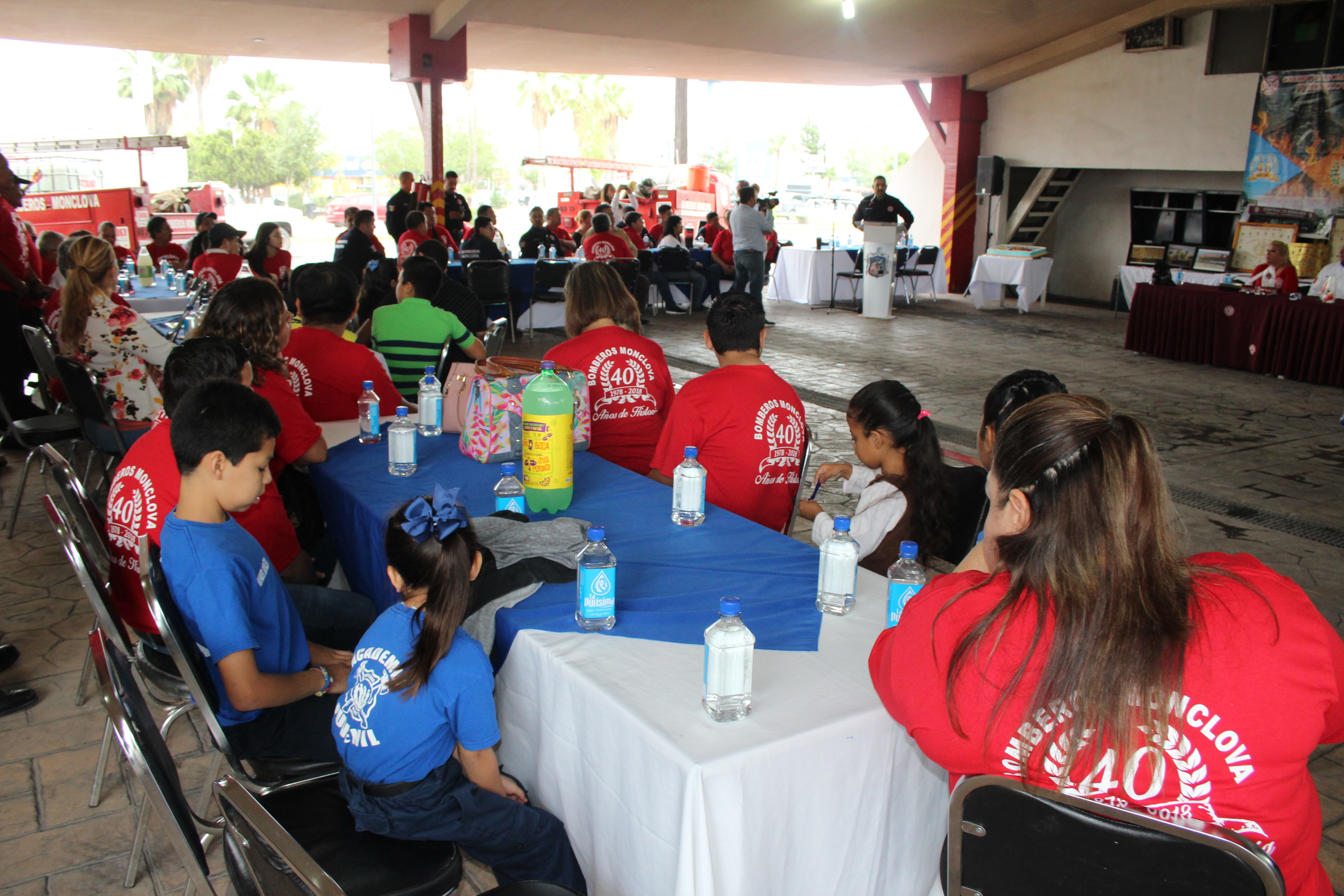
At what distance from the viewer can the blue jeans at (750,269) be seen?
11.0m

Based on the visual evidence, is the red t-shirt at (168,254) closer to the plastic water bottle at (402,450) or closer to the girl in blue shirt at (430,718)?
the plastic water bottle at (402,450)

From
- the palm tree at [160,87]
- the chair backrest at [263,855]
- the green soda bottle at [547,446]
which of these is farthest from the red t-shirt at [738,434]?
the palm tree at [160,87]

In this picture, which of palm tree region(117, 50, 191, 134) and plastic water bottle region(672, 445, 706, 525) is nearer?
plastic water bottle region(672, 445, 706, 525)

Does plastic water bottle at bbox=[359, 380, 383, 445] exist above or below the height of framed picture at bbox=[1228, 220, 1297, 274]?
below

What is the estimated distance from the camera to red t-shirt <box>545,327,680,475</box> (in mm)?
3088

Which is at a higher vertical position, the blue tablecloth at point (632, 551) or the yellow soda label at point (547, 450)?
the yellow soda label at point (547, 450)

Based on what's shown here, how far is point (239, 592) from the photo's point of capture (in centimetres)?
177

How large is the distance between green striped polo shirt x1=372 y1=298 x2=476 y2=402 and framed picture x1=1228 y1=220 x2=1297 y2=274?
10.1m

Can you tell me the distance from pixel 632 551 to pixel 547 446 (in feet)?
1.24

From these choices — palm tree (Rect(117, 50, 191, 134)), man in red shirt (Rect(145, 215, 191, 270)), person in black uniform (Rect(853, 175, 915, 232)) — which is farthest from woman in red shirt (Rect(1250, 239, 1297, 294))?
palm tree (Rect(117, 50, 191, 134))

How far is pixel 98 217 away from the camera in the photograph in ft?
49.4

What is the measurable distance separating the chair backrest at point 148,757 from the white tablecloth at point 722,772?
1.90 feet

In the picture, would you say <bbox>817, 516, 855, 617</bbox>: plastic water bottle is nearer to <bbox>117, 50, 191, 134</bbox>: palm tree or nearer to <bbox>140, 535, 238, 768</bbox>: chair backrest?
<bbox>140, 535, 238, 768</bbox>: chair backrest

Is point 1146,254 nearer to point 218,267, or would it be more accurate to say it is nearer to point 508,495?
point 218,267
